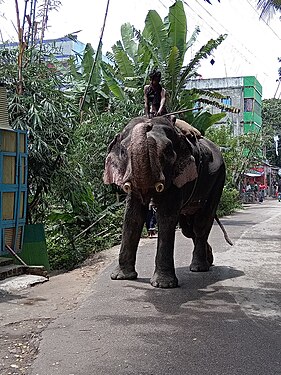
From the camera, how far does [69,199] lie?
36.4ft

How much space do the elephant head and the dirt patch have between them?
1.53m

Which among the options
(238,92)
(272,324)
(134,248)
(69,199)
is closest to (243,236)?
(69,199)

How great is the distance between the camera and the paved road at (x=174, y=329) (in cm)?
423

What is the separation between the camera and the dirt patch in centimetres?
454

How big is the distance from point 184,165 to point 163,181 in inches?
36.9

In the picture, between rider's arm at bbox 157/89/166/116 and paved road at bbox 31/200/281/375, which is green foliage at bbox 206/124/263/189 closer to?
rider's arm at bbox 157/89/166/116

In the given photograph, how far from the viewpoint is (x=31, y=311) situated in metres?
6.09

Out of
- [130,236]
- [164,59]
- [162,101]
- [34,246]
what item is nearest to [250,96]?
[164,59]

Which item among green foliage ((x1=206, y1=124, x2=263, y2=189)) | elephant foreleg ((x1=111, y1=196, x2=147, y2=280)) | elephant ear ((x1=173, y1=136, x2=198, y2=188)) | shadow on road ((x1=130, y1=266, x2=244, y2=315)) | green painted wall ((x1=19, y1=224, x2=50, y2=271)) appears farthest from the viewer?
green foliage ((x1=206, y1=124, x2=263, y2=189))

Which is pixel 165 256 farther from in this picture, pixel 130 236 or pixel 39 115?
pixel 39 115

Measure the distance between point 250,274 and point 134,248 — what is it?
72.8 inches

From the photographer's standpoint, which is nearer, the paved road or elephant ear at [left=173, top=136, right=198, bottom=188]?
the paved road

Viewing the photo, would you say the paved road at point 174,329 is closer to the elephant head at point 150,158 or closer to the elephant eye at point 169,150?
the elephant head at point 150,158

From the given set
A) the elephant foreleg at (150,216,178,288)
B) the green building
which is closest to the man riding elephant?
the elephant foreleg at (150,216,178,288)
